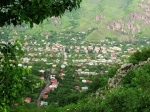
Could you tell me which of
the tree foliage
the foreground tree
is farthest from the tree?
the tree foliage

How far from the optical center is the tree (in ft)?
21.5

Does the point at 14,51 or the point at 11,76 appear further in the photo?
the point at 14,51

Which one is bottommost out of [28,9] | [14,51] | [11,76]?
[11,76]

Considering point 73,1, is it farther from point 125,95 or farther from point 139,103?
point 125,95

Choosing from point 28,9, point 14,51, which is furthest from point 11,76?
point 28,9

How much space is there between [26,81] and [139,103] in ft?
48.2

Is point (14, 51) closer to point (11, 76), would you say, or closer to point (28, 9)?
point (11, 76)

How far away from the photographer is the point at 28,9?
268 inches

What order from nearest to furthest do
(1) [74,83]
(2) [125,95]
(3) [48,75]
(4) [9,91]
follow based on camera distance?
(4) [9,91] < (2) [125,95] < (1) [74,83] < (3) [48,75]

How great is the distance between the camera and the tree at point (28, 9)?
6551mm

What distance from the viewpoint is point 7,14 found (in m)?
7.01

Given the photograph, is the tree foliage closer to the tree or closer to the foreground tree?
the foreground tree

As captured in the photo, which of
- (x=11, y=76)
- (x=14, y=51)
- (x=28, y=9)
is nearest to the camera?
(x=11, y=76)

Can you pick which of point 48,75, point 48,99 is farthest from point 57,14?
point 48,75
